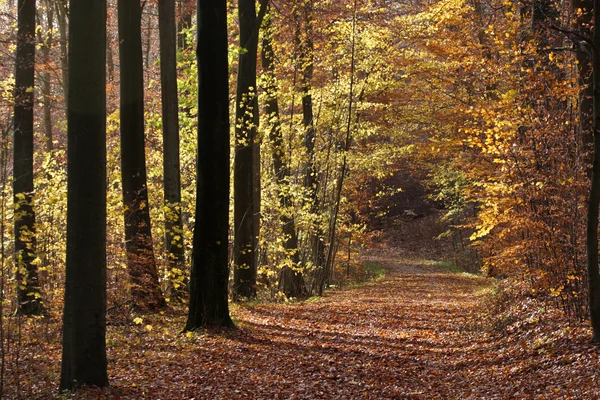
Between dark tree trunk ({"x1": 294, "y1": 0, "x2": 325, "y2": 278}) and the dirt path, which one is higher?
dark tree trunk ({"x1": 294, "y1": 0, "x2": 325, "y2": 278})

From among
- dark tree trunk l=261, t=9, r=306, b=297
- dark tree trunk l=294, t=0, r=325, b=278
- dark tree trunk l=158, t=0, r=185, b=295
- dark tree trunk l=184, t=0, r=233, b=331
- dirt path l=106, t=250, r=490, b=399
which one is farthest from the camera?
dark tree trunk l=294, t=0, r=325, b=278

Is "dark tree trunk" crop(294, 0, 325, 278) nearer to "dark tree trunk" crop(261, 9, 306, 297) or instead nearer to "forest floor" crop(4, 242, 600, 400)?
"dark tree trunk" crop(261, 9, 306, 297)

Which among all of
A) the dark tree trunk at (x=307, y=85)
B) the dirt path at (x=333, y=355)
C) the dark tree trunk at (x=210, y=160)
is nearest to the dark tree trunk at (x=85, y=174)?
the dirt path at (x=333, y=355)

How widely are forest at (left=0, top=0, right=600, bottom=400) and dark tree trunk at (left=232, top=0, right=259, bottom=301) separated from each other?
0.05 metres

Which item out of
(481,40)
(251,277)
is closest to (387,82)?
(481,40)

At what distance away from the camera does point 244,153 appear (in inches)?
533

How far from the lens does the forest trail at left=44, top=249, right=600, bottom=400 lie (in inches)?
Answer: 263

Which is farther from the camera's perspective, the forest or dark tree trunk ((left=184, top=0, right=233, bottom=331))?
dark tree trunk ((left=184, top=0, right=233, bottom=331))

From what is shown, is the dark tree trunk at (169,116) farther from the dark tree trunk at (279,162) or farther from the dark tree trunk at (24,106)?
the dark tree trunk at (279,162)

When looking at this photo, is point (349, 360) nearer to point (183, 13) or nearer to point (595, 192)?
point (595, 192)

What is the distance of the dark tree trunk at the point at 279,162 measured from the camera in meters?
14.8

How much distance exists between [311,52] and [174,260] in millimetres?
6795

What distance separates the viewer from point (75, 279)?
6168 mm

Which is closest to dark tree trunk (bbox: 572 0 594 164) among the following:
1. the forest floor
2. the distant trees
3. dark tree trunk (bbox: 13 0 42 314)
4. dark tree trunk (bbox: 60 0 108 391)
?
the distant trees
